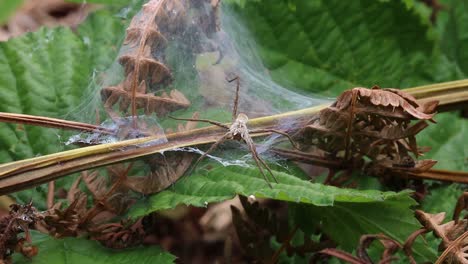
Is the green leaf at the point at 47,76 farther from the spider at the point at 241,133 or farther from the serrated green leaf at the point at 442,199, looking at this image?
the serrated green leaf at the point at 442,199

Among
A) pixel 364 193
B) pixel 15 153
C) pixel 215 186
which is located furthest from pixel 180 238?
pixel 364 193

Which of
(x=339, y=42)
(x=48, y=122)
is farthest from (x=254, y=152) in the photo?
(x=339, y=42)

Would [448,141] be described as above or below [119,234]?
above

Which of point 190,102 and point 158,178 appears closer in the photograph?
point 158,178

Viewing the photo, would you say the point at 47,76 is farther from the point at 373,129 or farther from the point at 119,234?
the point at 373,129

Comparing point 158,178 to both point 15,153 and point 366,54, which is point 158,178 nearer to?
point 15,153

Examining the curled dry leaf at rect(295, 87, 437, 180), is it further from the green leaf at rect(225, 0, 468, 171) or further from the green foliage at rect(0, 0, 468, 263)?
the green leaf at rect(225, 0, 468, 171)
